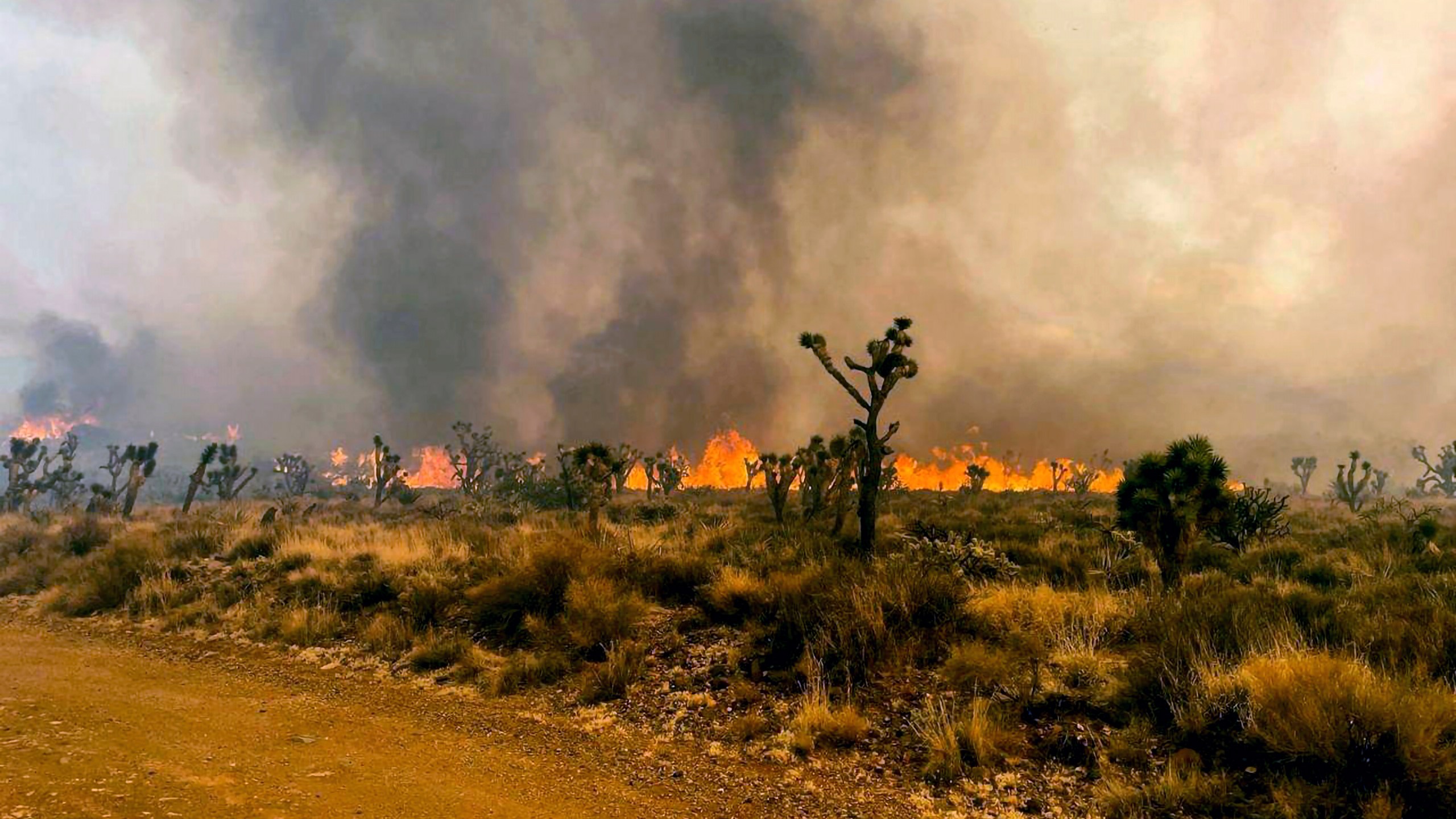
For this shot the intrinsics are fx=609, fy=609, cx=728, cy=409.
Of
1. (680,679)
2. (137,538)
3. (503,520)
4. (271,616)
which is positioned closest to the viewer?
(680,679)

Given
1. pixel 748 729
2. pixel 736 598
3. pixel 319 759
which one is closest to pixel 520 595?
pixel 736 598

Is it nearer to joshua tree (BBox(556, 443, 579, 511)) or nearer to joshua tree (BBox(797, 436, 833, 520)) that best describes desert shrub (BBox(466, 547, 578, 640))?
joshua tree (BBox(797, 436, 833, 520))

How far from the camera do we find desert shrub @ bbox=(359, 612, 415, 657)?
10547 millimetres

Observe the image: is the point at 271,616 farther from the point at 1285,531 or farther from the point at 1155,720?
the point at 1285,531

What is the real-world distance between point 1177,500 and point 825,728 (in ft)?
35.6

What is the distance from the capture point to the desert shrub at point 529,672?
8930 millimetres

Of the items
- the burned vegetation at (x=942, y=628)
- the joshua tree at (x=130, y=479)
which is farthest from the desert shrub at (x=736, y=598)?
the joshua tree at (x=130, y=479)

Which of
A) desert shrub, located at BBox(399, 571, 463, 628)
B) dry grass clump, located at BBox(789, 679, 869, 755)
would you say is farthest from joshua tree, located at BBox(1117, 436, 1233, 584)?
desert shrub, located at BBox(399, 571, 463, 628)

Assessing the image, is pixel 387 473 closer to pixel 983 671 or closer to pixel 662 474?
pixel 662 474

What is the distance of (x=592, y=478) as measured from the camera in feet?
80.0

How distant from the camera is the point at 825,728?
7.09m

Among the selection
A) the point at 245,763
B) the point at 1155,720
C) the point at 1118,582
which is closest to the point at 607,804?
the point at 245,763

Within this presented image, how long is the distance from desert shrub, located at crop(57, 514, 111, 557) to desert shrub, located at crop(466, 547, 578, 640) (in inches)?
701

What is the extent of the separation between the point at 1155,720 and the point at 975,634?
8.53ft
